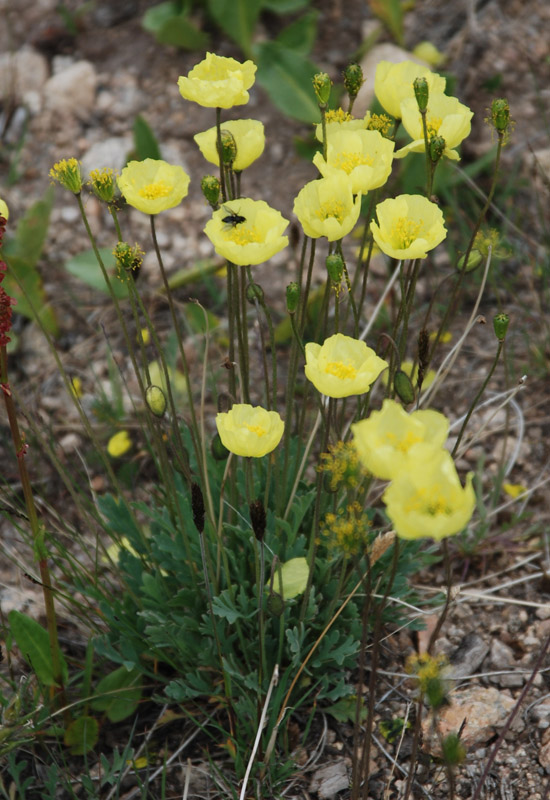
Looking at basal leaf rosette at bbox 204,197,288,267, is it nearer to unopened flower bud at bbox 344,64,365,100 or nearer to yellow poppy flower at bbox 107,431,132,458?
unopened flower bud at bbox 344,64,365,100

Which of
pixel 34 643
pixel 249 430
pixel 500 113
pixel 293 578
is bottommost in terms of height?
pixel 34 643

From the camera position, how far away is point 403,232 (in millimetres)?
1632

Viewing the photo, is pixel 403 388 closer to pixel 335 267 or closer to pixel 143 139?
pixel 335 267

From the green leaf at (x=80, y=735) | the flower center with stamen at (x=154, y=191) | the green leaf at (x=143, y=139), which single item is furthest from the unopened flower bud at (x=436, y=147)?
the green leaf at (x=143, y=139)

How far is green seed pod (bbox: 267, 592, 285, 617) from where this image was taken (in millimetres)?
1775

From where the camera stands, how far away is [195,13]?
3.77 meters

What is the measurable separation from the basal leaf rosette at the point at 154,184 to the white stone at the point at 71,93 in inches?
84.2

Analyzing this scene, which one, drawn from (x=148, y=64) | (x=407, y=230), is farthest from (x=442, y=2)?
(x=407, y=230)

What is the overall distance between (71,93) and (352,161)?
7.82ft

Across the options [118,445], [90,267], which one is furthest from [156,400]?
[90,267]

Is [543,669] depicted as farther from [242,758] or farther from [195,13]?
[195,13]

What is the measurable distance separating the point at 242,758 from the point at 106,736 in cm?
43

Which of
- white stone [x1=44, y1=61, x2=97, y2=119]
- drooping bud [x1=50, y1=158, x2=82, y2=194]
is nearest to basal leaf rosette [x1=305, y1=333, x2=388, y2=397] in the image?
drooping bud [x1=50, y1=158, x2=82, y2=194]

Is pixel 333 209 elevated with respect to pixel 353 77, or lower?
lower
